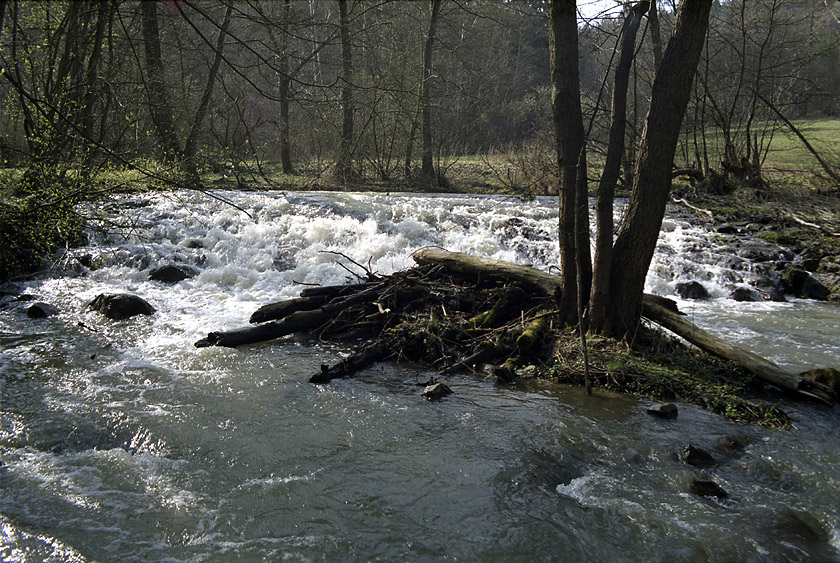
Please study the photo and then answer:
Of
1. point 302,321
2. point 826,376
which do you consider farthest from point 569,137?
point 302,321

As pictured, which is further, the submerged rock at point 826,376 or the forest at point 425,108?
the forest at point 425,108

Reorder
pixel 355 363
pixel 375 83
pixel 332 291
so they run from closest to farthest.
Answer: pixel 355 363, pixel 332 291, pixel 375 83

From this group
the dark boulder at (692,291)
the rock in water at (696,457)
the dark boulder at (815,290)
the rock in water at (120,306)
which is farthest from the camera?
the dark boulder at (692,291)

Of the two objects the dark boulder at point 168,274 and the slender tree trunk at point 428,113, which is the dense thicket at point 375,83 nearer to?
the slender tree trunk at point 428,113

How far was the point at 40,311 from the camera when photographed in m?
9.28

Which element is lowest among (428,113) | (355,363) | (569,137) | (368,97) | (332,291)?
(355,363)

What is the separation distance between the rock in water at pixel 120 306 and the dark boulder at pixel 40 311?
1.77 ft

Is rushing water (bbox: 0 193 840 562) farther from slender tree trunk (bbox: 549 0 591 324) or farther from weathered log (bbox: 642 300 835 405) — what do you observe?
slender tree trunk (bbox: 549 0 591 324)

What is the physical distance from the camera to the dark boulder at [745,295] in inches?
424

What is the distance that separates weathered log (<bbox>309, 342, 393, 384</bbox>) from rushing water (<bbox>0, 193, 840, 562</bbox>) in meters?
0.16

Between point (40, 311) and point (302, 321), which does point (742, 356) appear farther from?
point (40, 311)

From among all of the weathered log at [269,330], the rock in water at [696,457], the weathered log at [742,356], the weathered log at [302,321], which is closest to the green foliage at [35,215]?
the weathered log at [269,330]

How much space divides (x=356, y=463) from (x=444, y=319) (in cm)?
316

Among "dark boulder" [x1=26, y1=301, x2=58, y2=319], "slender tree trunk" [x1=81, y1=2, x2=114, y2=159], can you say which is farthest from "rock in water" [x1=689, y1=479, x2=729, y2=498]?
"dark boulder" [x1=26, y1=301, x2=58, y2=319]
